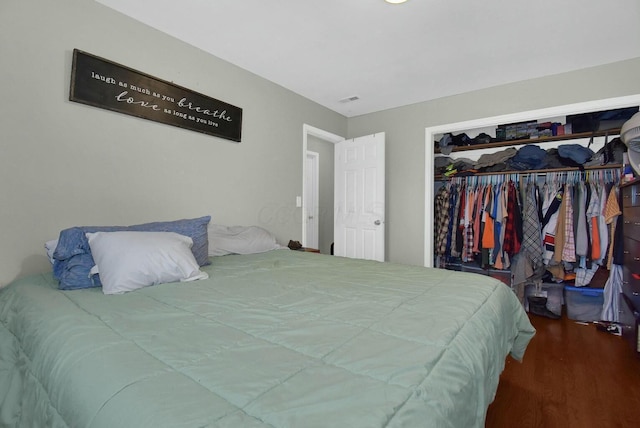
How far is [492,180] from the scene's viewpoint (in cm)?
369

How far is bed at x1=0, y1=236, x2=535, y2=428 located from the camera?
1.78 feet

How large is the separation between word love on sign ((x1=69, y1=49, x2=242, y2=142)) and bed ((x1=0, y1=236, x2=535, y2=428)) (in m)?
1.16

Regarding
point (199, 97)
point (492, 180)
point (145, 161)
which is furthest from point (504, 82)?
point (145, 161)

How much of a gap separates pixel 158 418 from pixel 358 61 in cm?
273

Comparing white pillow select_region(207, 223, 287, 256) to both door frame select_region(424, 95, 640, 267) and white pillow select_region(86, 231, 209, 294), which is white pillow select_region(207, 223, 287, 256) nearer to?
white pillow select_region(86, 231, 209, 294)

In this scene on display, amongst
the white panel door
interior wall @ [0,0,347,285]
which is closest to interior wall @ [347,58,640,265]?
the white panel door

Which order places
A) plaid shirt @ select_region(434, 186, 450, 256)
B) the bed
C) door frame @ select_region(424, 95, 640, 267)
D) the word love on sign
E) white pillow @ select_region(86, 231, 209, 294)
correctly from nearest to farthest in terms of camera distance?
the bed → white pillow @ select_region(86, 231, 209, 294) → the word love on sign → door frame @ select_region(424, 95, 640, 267) → plaid shirt @ select_region(434, 186, 450, 256)

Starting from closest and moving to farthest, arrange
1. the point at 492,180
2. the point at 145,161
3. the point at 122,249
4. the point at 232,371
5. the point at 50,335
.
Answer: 1. the point at 232,371
2. the point at 50,335
3. the point at 122,249
4. the point at 145,161
5. the point at 492,180

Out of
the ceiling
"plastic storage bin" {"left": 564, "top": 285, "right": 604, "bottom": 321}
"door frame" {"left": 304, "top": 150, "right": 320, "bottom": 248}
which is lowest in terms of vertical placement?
"plastic storage bin" {"left": 564, "top": 285, "right": 604, "bottom": 321}

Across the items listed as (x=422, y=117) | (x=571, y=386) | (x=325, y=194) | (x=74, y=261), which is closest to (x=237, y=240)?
(x=74, y=261)

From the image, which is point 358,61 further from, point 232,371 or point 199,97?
point 232,371

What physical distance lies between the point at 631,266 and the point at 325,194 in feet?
12.3

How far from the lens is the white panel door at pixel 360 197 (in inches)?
141

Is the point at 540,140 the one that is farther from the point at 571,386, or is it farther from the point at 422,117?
the point at 571,386
